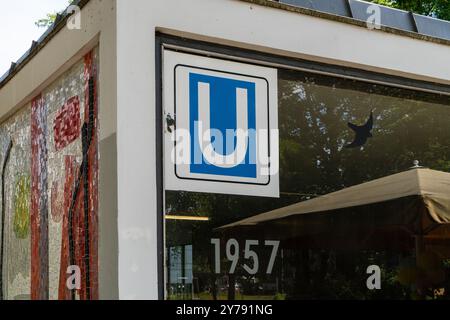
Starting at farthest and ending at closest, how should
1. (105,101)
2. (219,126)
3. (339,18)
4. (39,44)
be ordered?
(39,44)
(339,18)
(219,126)
(105,101)

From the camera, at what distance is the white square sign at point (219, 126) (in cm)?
331

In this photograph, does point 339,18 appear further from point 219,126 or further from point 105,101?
point 105,101

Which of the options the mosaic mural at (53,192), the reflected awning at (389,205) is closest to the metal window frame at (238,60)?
the mosaic mural at (53,192)

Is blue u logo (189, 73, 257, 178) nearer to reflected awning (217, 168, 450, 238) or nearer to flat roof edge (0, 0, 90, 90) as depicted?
reflected awning (217, 168, 450, 238)

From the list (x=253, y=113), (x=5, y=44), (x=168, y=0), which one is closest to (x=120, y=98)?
(x=168, y=0)

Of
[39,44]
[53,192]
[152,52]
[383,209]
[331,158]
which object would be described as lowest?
[383,209]

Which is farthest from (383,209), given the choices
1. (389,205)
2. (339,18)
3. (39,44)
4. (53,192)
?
(39,44)

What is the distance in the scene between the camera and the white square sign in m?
3.31

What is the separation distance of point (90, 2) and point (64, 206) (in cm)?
110

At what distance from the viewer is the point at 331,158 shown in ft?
12.9

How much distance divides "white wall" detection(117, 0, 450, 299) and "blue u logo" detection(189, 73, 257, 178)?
23 cm

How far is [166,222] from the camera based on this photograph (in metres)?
3.22

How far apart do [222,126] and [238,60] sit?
0.36 m

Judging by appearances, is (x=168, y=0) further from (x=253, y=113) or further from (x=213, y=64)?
(x=253, y=113)
